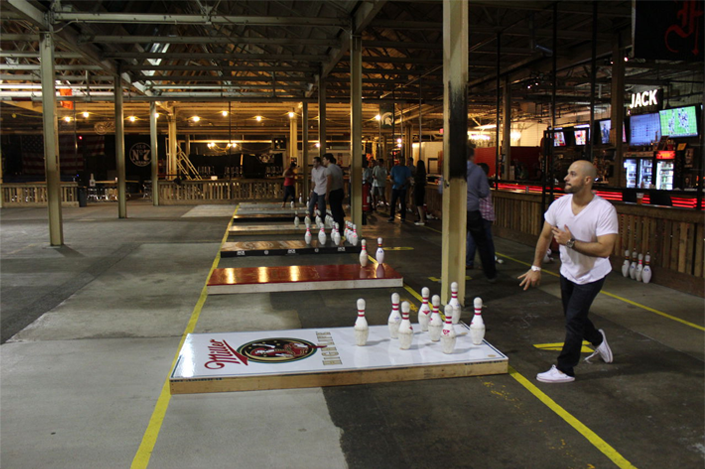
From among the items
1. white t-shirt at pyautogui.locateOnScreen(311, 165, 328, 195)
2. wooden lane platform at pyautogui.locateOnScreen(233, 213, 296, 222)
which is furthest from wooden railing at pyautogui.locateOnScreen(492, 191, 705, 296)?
wooden lane platform at pyautogui.locateOnScreen(233, 213, 296, 222)

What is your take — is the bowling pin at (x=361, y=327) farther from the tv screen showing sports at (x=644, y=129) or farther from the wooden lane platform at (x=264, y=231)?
the tv screen showing sports at (x=644, y=129)

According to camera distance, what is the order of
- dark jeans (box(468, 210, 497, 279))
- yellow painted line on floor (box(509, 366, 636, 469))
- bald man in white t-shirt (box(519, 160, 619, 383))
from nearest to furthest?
1. yellow painted line on floor (box(509, 366, 636, 469))
2. bald man in white t-shirt (box(519, 160, 619, 383))
3. dark jeans (box(468, 210, 497, 279))

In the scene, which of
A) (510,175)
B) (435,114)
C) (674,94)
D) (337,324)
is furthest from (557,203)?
(435,114)

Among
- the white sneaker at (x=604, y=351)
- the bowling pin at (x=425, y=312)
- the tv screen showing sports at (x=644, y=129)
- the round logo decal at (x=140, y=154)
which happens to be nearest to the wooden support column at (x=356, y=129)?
the bowling pin at (x=425, y=312)

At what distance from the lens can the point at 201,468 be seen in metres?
3.12

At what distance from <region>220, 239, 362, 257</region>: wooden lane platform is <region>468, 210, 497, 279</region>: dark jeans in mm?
3282

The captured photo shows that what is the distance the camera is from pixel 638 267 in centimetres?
813

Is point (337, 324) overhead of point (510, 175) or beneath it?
beneath

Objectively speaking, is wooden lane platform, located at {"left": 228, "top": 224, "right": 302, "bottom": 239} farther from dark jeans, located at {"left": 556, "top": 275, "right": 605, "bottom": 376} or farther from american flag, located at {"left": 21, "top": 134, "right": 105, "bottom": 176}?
american flag, located at {"left": 21, "top": 134, "right": 105, "bottom": 176}

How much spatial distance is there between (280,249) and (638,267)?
6.15 metres

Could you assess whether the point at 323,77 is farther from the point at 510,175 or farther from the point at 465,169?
the point at 465,169

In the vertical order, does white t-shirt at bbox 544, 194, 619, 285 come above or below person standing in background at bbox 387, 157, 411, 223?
below

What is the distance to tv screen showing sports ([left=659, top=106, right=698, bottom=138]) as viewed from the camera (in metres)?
14.5

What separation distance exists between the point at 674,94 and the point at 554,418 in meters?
23.2
